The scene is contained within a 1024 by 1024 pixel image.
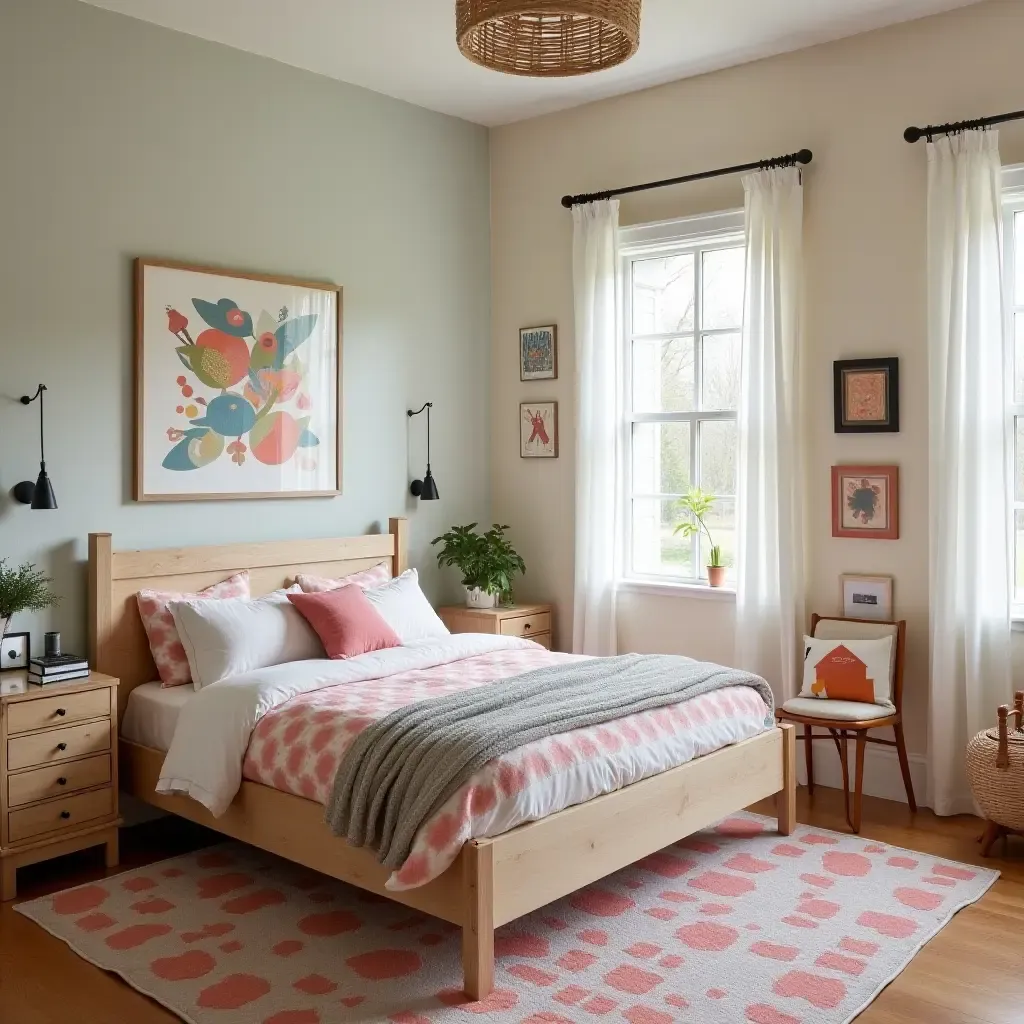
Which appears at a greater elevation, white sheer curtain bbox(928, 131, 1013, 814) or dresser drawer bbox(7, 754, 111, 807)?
white sheer curtain bbox(928, 131, 1013, 814)

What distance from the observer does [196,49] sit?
13.9ft

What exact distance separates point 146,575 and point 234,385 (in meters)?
0.86

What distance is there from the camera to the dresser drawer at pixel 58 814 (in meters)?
3.37

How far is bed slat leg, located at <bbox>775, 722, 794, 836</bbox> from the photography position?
386cm

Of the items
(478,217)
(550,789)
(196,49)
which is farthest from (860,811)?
(196,49)

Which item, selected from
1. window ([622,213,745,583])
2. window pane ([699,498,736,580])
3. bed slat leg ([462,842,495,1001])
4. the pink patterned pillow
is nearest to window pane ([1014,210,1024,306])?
window ([622,213,745,583])

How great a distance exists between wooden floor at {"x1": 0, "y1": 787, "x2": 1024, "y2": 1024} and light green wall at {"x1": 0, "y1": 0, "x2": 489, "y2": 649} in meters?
0.97

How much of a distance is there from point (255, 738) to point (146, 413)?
142 centimetres

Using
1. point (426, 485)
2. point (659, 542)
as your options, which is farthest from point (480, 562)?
point (659, 542)

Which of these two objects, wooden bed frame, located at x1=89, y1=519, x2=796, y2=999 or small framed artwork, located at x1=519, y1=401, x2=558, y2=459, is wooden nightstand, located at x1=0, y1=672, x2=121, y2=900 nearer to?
wooden bed frame, located at x1=89, y1=519, x2=796, y2=999

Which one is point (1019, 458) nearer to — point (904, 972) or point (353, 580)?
point (904, 972)

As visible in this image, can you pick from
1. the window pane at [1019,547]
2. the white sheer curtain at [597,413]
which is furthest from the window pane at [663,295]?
the window pane at [1019,547]

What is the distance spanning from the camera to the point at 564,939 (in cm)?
303

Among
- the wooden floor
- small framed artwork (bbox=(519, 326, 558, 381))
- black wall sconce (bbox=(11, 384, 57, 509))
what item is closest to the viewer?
the wooden floor
